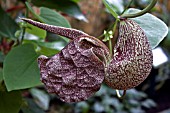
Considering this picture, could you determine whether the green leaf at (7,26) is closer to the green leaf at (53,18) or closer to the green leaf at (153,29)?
the green leaf at (53,18)

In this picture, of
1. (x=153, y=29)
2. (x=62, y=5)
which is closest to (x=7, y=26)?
(x=62, y=5)

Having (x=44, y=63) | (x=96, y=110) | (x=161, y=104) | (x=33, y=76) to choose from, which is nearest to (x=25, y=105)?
(x=33, y=76)

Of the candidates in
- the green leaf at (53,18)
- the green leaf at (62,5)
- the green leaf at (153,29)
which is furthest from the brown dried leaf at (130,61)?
the green leaf at (62,5)

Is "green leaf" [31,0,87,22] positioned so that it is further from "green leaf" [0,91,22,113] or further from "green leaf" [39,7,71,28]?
"green leaf" [0,91,22,113]

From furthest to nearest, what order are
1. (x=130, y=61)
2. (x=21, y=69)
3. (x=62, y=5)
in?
(x=62, y=5), (x=21, y=69), (x=130, y=61)

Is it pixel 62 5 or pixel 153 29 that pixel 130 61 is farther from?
pixel 62 5

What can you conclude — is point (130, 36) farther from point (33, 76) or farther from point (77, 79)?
point (33, 76)

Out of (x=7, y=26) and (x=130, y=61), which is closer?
(x=130, y=61)
